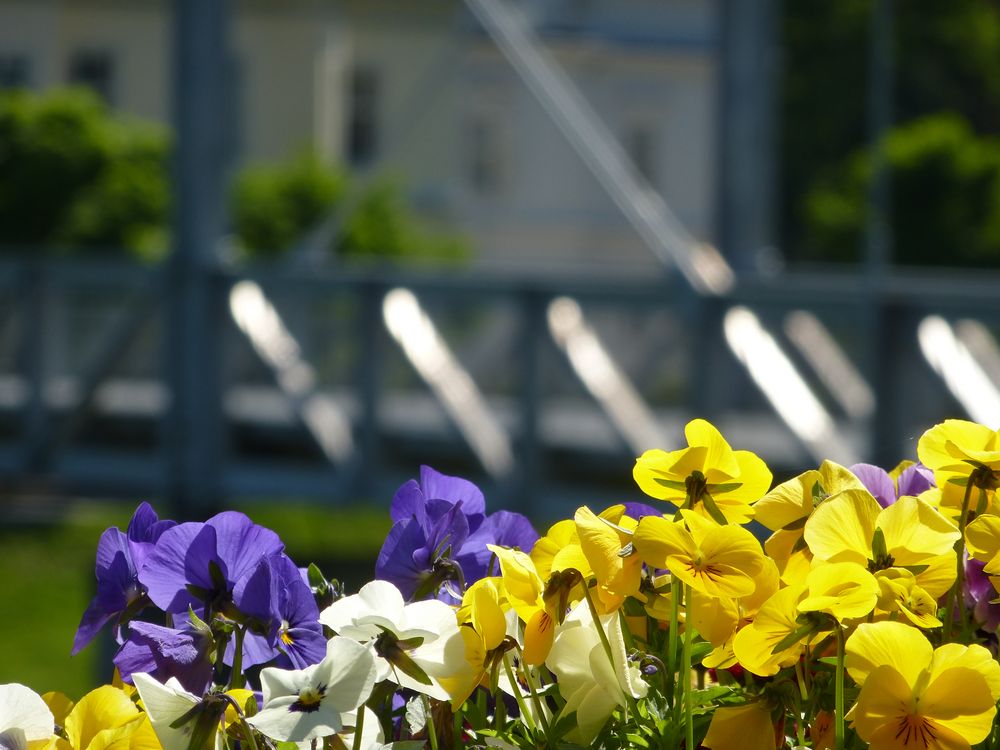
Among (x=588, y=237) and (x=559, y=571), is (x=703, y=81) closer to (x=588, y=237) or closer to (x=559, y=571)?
(x=588, y=237)

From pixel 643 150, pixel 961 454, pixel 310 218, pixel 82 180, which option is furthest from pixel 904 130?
pixel 961 454

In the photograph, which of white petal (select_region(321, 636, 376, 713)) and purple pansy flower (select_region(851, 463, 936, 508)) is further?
purple pansy flower (select_region(851, 463, 936, 508))

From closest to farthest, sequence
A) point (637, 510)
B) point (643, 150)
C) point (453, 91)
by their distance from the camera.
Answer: point (637, 510)
point (453, 91)
point (643, 150)

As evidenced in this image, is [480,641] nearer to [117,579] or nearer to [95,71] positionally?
[117,579]

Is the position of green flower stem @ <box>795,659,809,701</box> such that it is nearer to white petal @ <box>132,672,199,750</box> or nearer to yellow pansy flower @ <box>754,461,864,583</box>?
yellow pansy flower @ <box>754,461,864,583</box>

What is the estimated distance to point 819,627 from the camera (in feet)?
2.76

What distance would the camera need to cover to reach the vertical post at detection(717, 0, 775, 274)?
25.6 ft

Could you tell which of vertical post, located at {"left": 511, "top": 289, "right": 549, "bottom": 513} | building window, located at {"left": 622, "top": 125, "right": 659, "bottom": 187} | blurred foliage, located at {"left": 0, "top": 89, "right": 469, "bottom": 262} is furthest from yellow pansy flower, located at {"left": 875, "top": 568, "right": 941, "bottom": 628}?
building window, located at {"left": 622, "top": 125, "right": 659, "bottom": 187}

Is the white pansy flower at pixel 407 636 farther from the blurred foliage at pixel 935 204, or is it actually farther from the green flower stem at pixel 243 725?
the blurred foliage at pixel 935 204

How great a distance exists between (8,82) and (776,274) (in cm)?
464

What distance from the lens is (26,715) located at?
86 cm

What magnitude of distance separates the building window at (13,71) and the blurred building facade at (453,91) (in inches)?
0.5

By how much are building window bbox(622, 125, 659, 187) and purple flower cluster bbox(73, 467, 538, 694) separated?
21471 millimetres

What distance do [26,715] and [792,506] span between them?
42 cm
